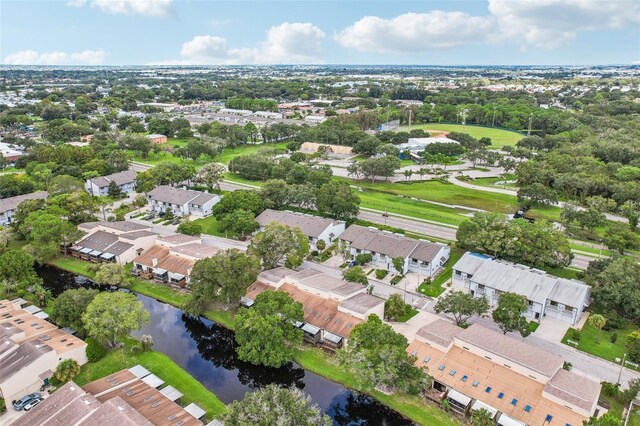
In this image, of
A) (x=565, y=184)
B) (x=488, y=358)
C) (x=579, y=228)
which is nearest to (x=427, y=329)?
(x=488, y=358)

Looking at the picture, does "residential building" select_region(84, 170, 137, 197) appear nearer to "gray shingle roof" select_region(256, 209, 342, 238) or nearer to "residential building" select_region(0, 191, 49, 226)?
"residential building" select_region(0, 191, 49, 226)

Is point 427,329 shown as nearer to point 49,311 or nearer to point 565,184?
point 49,311

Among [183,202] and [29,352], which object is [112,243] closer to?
[183,202]

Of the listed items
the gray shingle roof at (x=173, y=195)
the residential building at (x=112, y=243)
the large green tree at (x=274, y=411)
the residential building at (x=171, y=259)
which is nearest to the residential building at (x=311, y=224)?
the residential building at (x=171, y=259)

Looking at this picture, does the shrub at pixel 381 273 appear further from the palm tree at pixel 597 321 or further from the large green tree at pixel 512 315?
the palm tree at pixel 597 321

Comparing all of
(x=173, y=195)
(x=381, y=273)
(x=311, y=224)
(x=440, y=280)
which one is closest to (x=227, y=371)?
(x=381, y=273)

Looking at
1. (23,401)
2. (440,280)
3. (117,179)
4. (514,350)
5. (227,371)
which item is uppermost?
(117,179)
